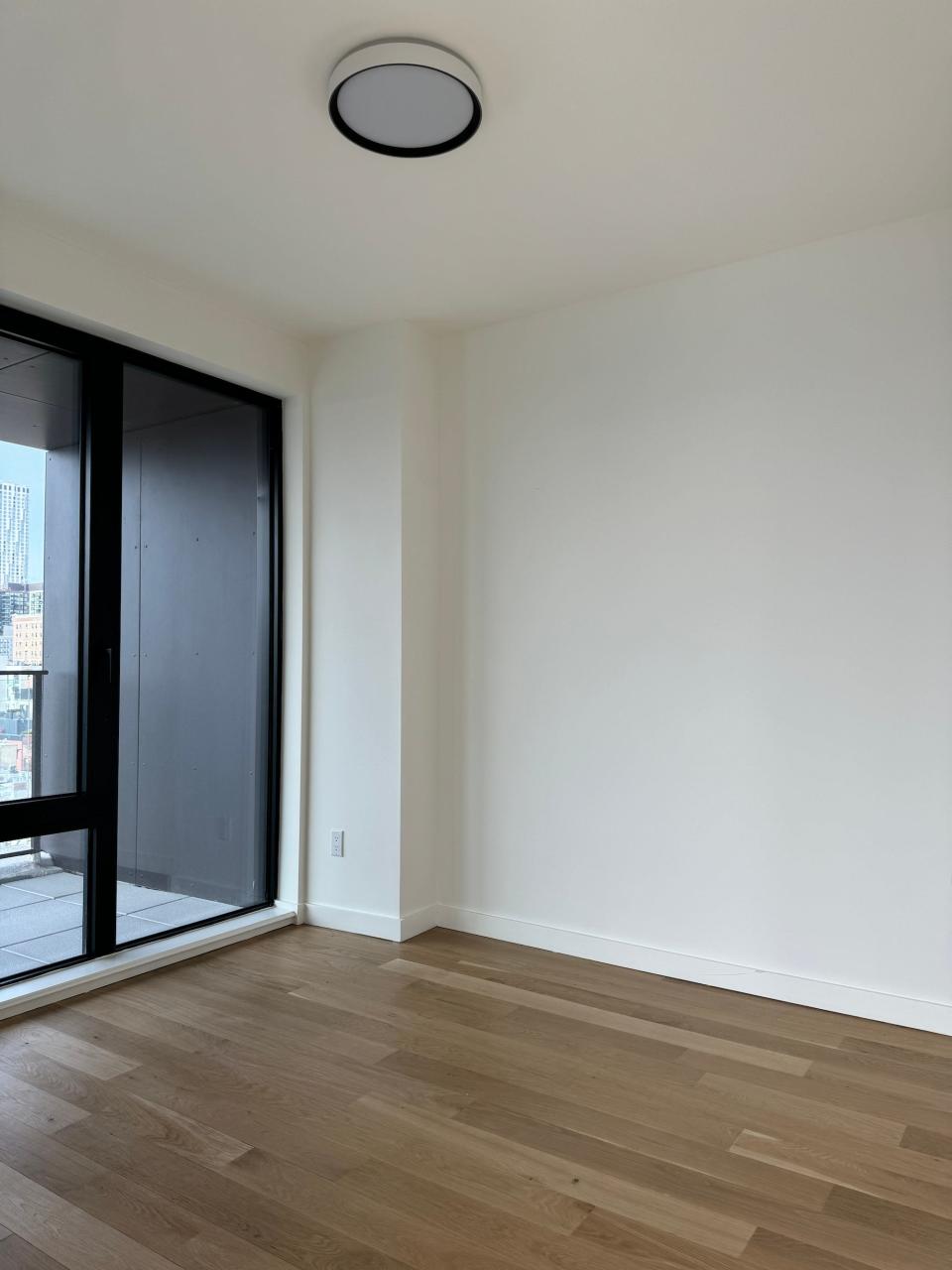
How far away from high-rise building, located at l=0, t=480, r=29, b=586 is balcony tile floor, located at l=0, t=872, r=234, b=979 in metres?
1.07

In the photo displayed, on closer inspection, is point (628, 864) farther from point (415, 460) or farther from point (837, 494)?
point (415, 460)

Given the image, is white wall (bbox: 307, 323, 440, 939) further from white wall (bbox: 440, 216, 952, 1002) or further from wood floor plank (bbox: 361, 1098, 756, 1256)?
wood floor plank (bbox: 361, 1098, 756, 1256)

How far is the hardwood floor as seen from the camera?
6.01ft

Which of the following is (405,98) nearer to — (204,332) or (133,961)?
(204,332)

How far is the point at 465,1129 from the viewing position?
2271mm

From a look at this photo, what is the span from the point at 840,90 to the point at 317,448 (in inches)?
99.2

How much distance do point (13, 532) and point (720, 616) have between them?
8.40 feet

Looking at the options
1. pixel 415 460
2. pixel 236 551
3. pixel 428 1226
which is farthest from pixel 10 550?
pixel 428 1226

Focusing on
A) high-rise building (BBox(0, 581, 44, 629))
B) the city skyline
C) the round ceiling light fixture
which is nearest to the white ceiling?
the round ceiling light fixture

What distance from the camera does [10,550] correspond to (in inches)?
123

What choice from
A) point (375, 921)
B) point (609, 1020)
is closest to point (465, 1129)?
point (609, 1020)

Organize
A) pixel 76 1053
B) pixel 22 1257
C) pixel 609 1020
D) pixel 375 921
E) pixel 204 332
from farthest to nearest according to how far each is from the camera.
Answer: pixel 375 921
pixel 204 332
pixel 609 1020
pixel 76 1053
pixel 22 1257

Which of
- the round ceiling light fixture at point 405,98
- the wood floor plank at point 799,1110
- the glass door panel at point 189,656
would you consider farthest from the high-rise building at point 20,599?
the wood floor plank at point 799,1110

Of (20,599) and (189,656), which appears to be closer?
(20,599)
